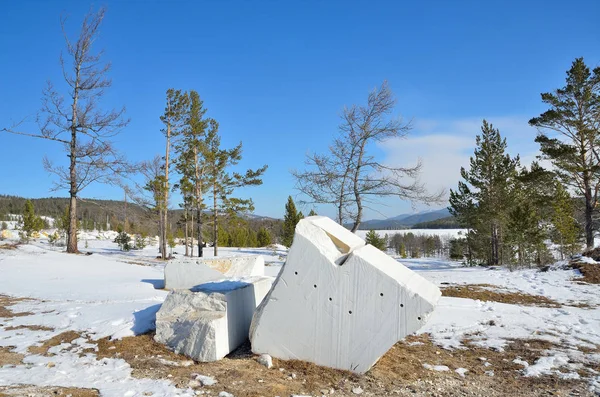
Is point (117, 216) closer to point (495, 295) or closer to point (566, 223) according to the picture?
point (495, 295)

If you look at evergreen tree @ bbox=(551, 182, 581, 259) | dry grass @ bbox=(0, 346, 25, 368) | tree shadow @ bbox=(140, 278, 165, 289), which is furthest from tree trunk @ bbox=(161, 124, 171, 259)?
evergreen tree @ bbox=(551, 182, 581, 259)

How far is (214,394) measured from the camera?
10.8ft

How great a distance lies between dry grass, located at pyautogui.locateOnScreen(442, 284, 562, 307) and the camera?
312 inches

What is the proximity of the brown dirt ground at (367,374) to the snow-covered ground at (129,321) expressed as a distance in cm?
21

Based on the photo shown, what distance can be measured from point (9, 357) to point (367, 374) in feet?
12.8

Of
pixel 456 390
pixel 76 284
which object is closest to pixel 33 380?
pixel 456 390

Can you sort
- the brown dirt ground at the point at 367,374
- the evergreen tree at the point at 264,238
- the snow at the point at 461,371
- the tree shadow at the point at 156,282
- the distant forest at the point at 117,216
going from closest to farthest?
the brown dirt ground at the point at 367,374
the snow at the point at 461,371
the tree shadow at the point at 156,282
the distant forest at the point at 117,216
the evergreen tree at the point at 264,238

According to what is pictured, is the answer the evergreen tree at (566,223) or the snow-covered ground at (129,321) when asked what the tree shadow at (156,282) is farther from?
the evergreen tree at (566,223)

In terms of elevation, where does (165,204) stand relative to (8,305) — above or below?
above

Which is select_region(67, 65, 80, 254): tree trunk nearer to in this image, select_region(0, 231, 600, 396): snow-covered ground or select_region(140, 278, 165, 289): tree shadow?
select_region(0, 231, 600, 396): snow-covered ground

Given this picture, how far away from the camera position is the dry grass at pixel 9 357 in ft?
13.1

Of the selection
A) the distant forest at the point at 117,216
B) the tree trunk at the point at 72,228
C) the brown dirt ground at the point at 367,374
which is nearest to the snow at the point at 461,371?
the brown dirt ground at the point at 367,374

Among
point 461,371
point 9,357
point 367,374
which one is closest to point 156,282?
point 9,357

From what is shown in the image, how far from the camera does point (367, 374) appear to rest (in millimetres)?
3947
